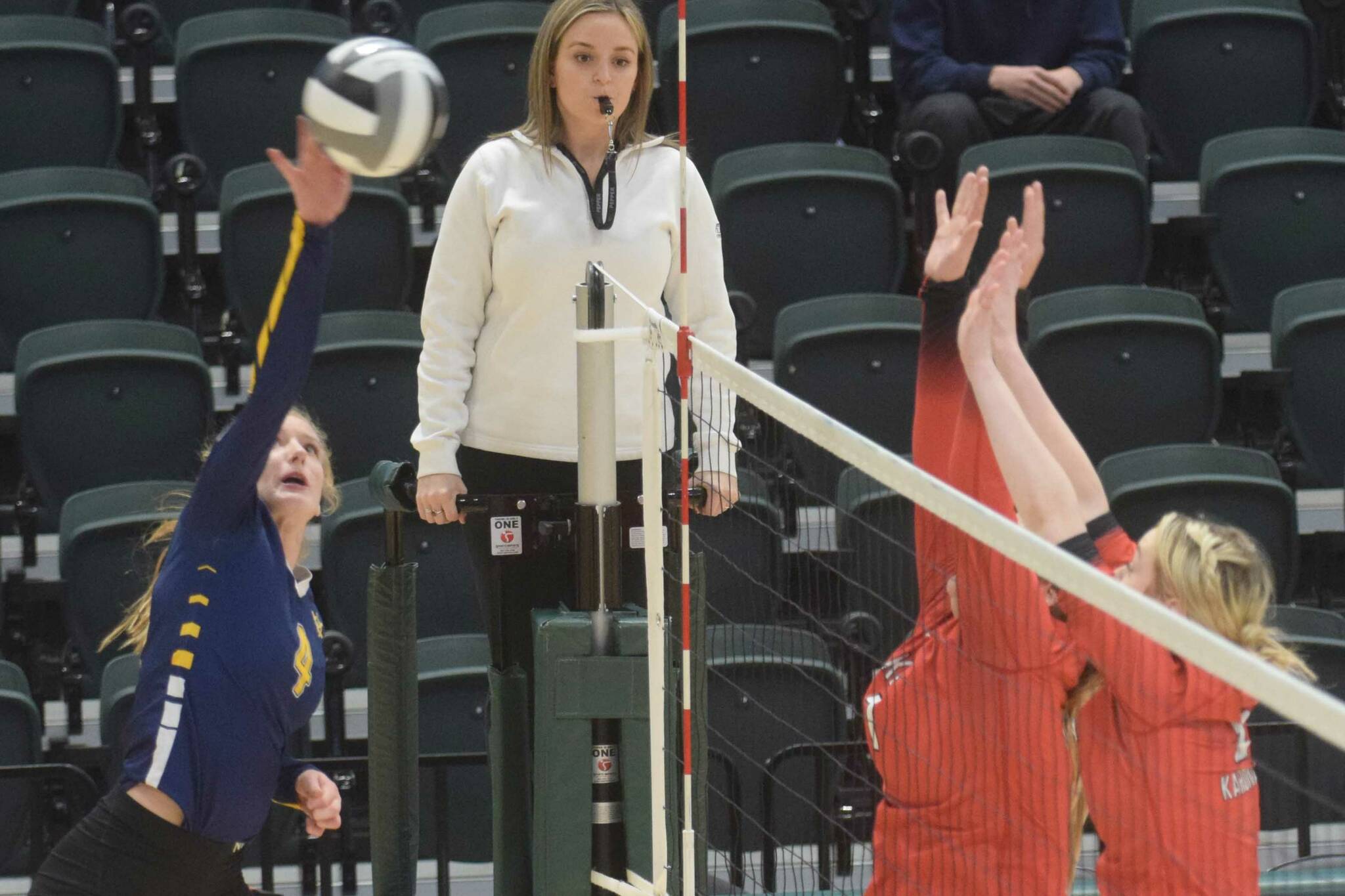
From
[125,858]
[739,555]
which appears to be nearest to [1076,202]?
[739,555]

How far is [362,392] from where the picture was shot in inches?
A: 215

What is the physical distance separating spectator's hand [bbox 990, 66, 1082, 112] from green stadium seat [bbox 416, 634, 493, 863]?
2637mm

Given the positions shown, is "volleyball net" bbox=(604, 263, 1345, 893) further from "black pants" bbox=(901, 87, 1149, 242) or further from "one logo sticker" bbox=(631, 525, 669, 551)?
"black pants" bbox=(901, 87, 1149, 242)

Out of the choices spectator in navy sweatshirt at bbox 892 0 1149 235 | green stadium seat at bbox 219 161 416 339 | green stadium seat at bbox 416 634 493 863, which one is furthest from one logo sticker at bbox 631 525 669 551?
spectator in navy sweatshirt at bbox 892 0 1149 235

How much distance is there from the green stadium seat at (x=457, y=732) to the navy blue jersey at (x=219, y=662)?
5.60 ft

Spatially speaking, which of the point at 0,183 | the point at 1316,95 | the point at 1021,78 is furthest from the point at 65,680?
the point at 1316,95

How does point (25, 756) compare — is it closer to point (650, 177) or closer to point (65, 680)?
point (65, 680)

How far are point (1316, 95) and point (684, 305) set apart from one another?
455 centimetres

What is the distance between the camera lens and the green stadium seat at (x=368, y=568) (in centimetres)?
511

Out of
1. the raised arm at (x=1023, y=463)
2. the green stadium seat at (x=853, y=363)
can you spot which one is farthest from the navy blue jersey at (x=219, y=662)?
the green stadium seat at (x=853, y=363)

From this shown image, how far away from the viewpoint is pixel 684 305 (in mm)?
3006

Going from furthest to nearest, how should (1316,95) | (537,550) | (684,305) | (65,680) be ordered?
(1316,95), (65,680), (537,550), (684,305)

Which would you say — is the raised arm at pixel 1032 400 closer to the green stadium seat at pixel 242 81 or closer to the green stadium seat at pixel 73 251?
the green stadium seat at pixel 73 251

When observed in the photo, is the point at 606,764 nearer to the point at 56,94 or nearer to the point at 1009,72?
the point at 1009,72
